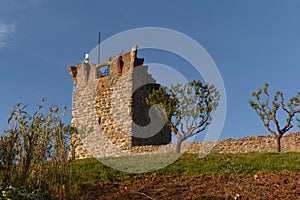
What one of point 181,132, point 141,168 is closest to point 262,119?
point 181,132

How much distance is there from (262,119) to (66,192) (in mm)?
14919

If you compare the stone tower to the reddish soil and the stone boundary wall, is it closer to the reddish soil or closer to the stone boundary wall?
the stone boundary wall

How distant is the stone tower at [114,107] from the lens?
21469mm

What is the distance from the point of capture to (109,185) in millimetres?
8734

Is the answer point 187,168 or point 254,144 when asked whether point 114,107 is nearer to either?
point 254,144

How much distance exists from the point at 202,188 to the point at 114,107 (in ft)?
47.7

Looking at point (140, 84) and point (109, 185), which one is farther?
point (140, 84)

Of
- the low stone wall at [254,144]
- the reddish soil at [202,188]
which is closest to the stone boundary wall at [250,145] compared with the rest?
A: the low stone wall at [254,144]

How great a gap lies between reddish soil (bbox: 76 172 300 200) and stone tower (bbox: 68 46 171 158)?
1204cm

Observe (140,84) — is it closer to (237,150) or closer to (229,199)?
(237,150)

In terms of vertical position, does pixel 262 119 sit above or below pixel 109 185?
above

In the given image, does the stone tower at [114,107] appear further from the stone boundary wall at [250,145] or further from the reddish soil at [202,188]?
the reddish soil at [202,188]

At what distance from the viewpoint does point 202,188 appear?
26.2 feet

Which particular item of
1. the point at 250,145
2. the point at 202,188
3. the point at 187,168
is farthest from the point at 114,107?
the point at 202,188
